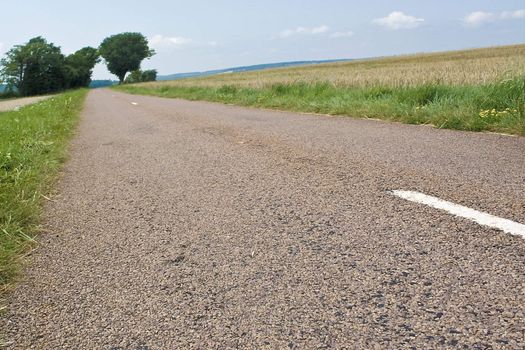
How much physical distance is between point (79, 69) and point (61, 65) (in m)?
10.0

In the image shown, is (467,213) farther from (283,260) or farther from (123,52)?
(123,52)

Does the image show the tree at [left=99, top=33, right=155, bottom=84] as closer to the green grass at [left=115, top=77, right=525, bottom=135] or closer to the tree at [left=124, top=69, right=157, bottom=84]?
the tree at [left=124, top=69, right=157, bottom=84]

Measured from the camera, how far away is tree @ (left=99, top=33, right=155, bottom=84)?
10869cm

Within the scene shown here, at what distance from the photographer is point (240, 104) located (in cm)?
1465

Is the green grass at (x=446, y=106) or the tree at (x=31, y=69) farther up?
the tree at (x=31, y=69)

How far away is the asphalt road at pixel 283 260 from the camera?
164 cm

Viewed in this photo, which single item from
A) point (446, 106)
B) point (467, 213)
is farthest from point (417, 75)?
point (467, 213)

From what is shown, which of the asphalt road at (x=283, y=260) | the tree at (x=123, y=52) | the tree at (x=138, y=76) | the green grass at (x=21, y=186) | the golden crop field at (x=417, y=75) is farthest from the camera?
the tree at (x=123, y=52)

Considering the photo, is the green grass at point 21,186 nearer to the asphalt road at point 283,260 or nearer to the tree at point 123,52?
the asphalt road at point 283,260

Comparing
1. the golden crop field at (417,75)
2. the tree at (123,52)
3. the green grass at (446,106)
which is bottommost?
the green grass at (446,106)

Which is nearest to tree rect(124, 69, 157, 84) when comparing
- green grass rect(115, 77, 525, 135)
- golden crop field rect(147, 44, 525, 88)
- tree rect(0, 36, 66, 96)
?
tree rect(0, 36, 66, 96)

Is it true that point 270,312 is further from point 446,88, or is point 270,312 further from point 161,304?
point 446,88

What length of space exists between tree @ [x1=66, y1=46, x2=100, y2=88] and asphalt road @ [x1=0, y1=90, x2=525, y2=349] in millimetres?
92106

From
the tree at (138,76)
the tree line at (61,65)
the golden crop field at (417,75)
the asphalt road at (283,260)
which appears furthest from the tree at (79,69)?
the asphalt road at (283,260)
